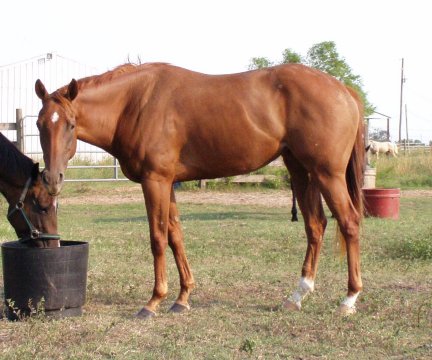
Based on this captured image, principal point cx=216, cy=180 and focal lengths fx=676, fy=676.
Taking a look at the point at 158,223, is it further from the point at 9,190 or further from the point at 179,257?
the point at 9,190

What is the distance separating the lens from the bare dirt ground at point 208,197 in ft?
50.3

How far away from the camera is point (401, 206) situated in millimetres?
14391

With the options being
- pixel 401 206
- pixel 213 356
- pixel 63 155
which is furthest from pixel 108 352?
pixel 401 206

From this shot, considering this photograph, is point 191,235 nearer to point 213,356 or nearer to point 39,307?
point 39,307

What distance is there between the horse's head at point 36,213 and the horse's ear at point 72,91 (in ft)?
2.27

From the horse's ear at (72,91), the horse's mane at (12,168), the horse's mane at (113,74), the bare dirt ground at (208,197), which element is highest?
the horse's mane at (113,74)

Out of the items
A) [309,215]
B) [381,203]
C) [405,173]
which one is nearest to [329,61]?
[405,173]

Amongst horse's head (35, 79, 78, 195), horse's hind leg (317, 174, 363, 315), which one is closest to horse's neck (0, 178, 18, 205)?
horse's head (35, 79, 78, 195)

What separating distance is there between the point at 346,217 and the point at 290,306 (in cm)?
86

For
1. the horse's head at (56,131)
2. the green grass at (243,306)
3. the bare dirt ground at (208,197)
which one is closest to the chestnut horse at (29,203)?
the horse's head at (56,131)

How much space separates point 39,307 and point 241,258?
3327 millimetres

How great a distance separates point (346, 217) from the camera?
17.9 ft

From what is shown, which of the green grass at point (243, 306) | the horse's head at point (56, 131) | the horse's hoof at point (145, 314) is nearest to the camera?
the green grass at point (243, 306)

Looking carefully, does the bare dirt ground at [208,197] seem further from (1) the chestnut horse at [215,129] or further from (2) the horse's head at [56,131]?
(2) the horse's head at [56,131]
